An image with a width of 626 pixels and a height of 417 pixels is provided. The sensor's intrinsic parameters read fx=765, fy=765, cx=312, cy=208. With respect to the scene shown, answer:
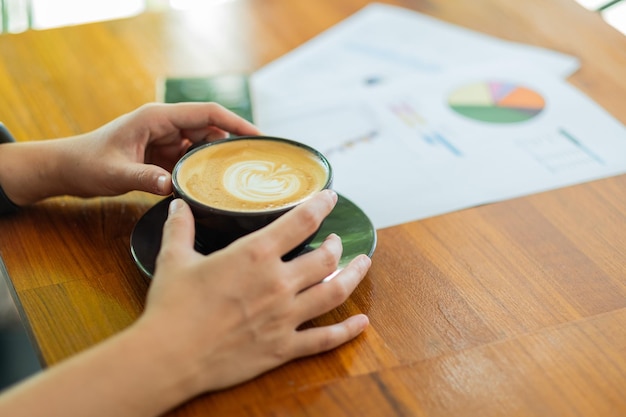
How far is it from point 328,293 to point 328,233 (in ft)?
0.44

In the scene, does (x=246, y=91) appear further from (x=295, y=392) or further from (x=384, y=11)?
(x=295, y=392)

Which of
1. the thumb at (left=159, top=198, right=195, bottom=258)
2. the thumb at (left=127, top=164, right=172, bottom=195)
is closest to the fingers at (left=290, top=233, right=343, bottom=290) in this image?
the thumb at (left=159, top=198, right=195, bottom=258)

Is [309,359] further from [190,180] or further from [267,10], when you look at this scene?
[267,10]

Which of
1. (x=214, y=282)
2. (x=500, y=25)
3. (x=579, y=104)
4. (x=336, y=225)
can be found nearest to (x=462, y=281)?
(x=336, y=225)

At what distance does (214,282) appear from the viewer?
26.5 inches

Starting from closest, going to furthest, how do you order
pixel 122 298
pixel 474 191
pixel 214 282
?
pixel 214 282
pixel 122 298
pixel 474 191

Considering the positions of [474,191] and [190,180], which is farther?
[474,191]

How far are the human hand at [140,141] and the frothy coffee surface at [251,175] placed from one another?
0.07 metres

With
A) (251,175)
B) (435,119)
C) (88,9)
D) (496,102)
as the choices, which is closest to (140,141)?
(251,175)

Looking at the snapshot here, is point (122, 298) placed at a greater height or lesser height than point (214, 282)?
→ lesser

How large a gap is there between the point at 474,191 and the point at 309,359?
38 cm

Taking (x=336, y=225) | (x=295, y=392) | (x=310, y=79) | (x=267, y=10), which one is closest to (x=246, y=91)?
(x=310, y=79)

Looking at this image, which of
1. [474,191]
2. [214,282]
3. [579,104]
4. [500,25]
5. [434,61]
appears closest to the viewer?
[214,282]

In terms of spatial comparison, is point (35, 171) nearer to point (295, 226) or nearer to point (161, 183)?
point (161, 183)
